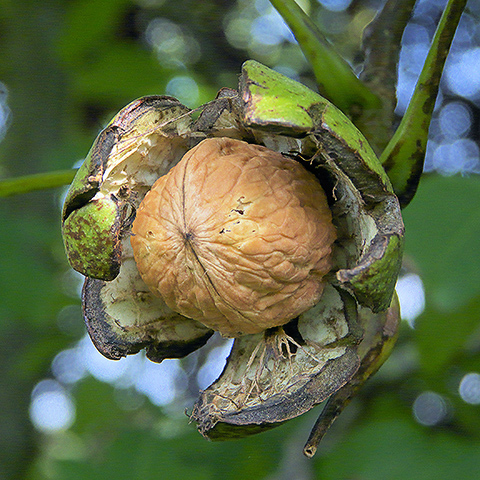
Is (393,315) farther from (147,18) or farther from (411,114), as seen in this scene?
(147,18)

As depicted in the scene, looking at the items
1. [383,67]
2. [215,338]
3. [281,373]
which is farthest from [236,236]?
[215,338]

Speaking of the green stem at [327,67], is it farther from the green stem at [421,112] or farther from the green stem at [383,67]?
the green stem at [421,112]

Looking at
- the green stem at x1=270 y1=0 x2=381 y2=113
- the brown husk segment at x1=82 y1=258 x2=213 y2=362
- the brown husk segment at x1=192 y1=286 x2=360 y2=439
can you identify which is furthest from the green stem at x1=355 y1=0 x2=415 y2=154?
the brown husk segment at x1=82 y1=258 x2=213 y2=362

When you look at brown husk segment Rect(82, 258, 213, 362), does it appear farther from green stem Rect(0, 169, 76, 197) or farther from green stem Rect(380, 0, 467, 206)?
green stem Rect(380, 0, 467, 206)

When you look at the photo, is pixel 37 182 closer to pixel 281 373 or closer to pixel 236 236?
pixel 236 236

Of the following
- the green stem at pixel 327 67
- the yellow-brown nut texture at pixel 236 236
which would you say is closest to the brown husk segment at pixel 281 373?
the yellow-brown nut texture at pixel 236 236
